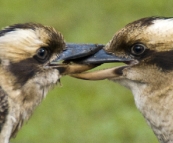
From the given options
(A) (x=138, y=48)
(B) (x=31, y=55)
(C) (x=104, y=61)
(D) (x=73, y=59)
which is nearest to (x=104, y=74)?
(C) (x=104, y=61)

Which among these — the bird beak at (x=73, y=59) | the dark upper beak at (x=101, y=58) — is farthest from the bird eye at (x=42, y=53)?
the dark upper beak at (x=101, y=58)

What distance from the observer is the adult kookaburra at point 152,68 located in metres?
9.85

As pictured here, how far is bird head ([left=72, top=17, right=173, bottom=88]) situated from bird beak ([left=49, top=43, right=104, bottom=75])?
→ 0.08 meters

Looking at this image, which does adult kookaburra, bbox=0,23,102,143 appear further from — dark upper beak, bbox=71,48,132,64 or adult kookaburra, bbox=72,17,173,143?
adult kookaburra, bbox=72,17,173,143

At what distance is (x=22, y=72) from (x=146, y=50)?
4.32 feet

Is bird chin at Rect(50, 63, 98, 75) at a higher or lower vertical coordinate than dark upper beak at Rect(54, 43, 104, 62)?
lower

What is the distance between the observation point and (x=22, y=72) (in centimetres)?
979

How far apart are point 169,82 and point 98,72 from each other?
0.84 metres

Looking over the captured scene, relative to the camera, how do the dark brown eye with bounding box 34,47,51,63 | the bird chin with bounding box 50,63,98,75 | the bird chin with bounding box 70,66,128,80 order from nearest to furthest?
the dark brown eye with bounding box 34,47,51,63 → the bird chin with bounding box 50,63,98,75 → the bird chin with bounding box 70,66,128,80

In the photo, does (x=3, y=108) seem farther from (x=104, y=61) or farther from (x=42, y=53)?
(x=104, y=61)

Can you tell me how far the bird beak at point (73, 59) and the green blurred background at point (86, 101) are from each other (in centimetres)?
501

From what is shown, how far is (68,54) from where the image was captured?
1016 cm

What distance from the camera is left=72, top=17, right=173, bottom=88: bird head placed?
9852mm

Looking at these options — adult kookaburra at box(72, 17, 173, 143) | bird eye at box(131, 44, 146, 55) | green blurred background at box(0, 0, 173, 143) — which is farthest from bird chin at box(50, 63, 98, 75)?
green blurred background at box(0, 0, 173, 143)
